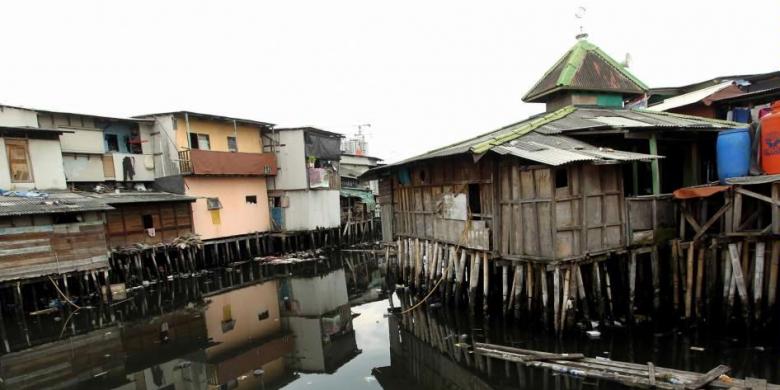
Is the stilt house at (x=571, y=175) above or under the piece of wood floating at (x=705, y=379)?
above

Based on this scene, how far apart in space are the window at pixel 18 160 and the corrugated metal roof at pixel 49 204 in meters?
1.21

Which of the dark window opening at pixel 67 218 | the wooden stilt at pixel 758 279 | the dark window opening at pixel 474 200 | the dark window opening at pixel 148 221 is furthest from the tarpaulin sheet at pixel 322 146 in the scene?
the wooden stilt at pixel 758 279

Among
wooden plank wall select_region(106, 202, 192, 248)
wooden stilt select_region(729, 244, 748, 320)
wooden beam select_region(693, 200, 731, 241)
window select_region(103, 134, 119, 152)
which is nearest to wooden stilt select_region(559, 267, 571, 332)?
wooden beam select_region(693, 200, 731, 241)

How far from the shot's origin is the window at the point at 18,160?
1617 cm

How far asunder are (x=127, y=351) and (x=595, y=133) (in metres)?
13.9

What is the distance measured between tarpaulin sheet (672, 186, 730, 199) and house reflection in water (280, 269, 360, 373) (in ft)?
29.8

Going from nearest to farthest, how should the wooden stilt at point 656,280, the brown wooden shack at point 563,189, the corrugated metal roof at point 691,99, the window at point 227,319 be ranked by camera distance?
the brown wooden shack at point 563,189 → the wooden stilt at point 656,280 → the window at point 227,319 → the corrugated metal roof at point 691,99

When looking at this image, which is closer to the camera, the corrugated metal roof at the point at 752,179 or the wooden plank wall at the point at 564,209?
the corrugated metal roof at the point at 752,179

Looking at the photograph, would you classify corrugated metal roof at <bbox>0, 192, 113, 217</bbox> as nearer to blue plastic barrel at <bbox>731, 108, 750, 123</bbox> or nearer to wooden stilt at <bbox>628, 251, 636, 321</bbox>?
wooden stilt at <bbox>628, 251, 636, 321</bbox>

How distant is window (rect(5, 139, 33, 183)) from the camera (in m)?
16.2

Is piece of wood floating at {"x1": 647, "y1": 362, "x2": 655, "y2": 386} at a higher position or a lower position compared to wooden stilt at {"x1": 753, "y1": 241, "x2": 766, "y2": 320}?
lower

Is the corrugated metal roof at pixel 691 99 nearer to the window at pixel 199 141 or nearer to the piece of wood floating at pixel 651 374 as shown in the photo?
the piece of wood floating at pixel 651 374

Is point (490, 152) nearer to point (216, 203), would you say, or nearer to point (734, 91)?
point (734, 91)

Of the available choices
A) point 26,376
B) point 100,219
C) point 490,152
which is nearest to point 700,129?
point 490,152
